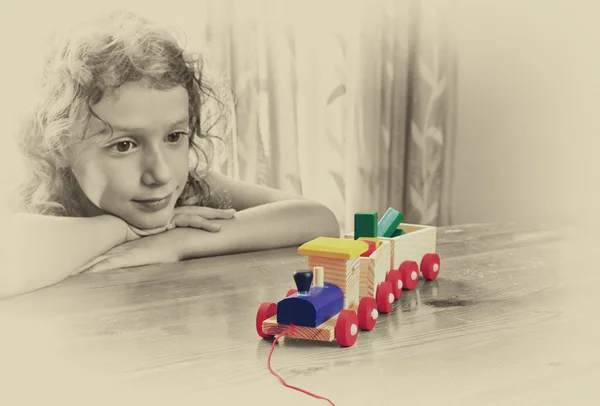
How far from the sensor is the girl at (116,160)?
3.92 ft

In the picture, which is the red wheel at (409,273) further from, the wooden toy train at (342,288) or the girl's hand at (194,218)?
the girl's hand at (194,218)

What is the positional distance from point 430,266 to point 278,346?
1.31 feet

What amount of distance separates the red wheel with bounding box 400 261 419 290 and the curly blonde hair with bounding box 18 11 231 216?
58 centimetres

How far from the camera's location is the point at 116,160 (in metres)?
1.25

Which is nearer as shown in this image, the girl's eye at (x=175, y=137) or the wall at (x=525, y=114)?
the girl's eye at (x=175, y=137)

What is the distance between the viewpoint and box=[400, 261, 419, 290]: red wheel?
1.04 meters

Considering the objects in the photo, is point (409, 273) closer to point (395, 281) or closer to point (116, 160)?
point (395, 281)

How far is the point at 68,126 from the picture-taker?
1214 millimetres

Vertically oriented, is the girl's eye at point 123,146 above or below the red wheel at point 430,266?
above

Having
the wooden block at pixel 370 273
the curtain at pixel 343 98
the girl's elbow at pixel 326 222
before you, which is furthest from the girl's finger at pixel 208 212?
the wooden block at pixel 370 273

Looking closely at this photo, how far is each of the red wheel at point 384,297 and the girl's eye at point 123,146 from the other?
1.89ft

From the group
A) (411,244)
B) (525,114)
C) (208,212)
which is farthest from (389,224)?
(525,114)

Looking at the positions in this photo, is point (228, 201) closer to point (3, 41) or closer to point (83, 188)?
point (83, 188)

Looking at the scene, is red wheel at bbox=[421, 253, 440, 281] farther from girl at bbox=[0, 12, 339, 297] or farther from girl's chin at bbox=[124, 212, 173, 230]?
girl's chin at bbox=[124, 212, 173, 230]
